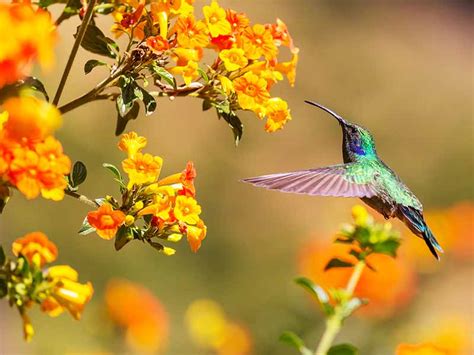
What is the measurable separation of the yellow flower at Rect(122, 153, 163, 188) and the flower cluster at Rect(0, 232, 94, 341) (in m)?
0.15

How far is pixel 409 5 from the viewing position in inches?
322

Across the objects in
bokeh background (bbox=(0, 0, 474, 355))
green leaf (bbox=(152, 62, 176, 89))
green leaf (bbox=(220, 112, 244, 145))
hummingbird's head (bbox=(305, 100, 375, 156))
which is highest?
green leaf (bbox=(152, 62, 176, 89))

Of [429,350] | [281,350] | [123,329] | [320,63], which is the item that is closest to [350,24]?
[320,63]

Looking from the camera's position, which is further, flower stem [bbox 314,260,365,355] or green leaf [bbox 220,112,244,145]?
flower stem [bbox 314,260,365,355]

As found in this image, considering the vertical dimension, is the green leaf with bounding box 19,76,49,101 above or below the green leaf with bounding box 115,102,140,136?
above

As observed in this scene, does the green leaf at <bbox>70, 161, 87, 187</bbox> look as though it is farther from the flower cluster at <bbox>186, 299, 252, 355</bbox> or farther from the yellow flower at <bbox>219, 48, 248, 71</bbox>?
the flower cluster at <bbox>186, 299, 252, 355</bbox>

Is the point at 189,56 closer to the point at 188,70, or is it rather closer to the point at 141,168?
the point at 188,70

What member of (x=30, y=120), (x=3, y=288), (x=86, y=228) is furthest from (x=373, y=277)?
(x=30, y=120)

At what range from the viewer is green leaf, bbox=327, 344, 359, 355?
127 centimetres

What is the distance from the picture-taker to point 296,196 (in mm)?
5641

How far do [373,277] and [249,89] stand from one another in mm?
1219

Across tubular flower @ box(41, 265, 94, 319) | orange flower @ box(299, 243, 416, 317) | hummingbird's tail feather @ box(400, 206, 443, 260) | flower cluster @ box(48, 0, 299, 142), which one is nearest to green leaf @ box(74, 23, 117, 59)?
flower cluster @ box(48, 0, 299, 142)

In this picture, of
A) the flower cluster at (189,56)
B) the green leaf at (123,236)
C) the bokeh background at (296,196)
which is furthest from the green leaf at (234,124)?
the bokeh background at (296,196)

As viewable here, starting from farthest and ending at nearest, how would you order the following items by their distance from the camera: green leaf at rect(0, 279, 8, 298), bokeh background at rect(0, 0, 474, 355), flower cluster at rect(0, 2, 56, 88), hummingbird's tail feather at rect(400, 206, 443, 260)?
bokeh background at rect(0, 0, 474, 355)
hummingbird's tail feather at rect(400, 206, 443, 260)
green leaf at rect(0, 279, 8, 298)
flower cluster at rect(0, 2, 56, 88)
